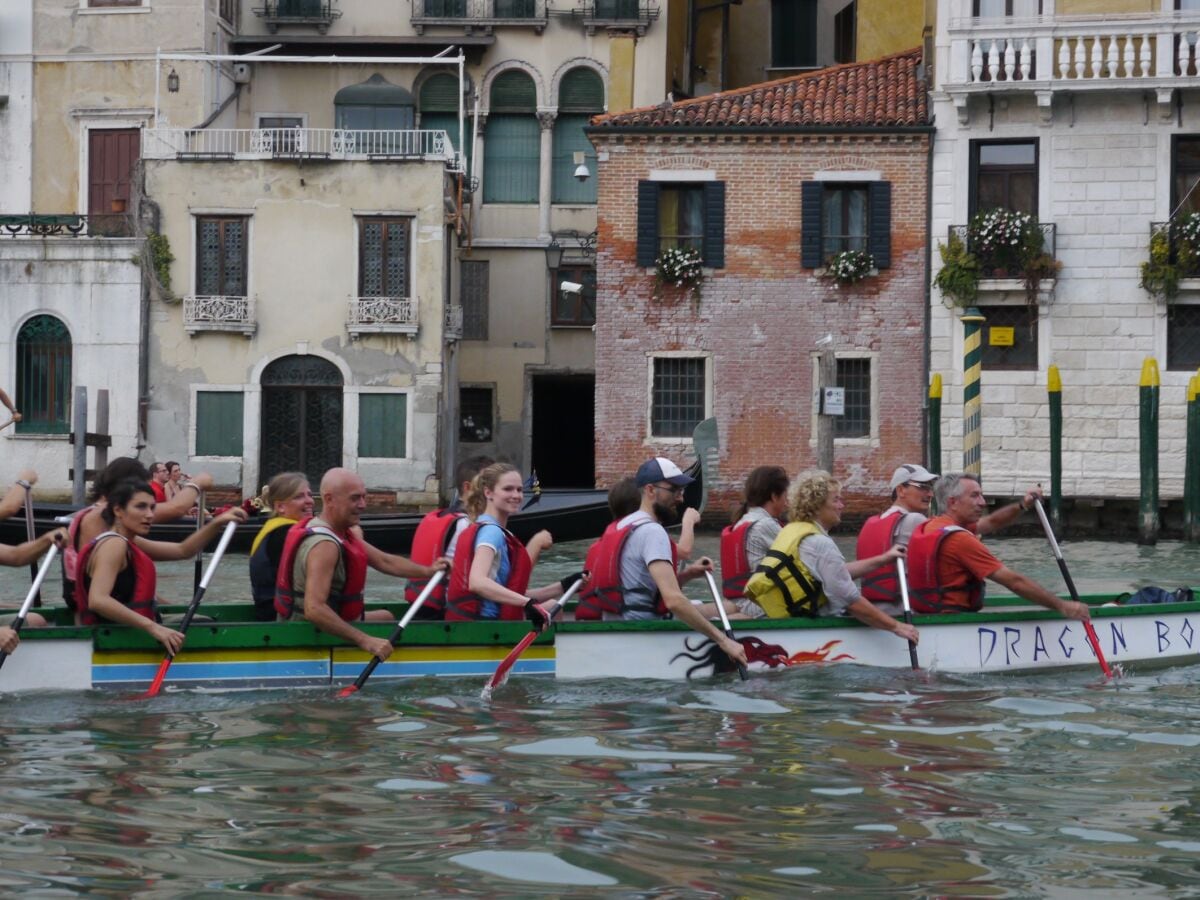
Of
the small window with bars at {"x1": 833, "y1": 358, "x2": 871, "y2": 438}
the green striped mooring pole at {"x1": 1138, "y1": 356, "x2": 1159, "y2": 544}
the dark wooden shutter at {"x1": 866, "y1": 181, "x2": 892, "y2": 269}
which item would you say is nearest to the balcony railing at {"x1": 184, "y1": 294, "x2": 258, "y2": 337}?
the small window with bars at {"x1": 833, "y1": 358, "x2": 871, "y2": 438}

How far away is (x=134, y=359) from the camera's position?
92.8ft

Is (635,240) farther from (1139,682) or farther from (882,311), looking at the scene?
(1139,682)

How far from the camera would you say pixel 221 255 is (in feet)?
93.1

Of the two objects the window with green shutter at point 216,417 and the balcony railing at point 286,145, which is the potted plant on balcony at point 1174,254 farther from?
the window with green shutter at point 216,417

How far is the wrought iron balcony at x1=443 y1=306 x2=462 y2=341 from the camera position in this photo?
28.7 metres

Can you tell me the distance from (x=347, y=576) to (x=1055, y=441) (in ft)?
47.3

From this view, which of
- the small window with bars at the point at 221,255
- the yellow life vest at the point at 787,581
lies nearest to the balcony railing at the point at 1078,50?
the small window with bars at the point at 221,255

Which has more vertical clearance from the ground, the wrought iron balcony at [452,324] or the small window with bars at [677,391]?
the wrought iron balcony at [452,324]

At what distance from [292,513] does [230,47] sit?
22708 mm

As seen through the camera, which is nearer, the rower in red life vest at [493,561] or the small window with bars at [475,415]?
the rower in red life vest at [493,561]

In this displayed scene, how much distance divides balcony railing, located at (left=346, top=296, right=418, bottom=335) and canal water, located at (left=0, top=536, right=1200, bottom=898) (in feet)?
60.2

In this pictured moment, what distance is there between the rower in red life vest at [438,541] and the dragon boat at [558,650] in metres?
0.33

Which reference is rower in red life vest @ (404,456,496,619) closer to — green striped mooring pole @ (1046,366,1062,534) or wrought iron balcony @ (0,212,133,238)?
green striped mooring pole @ (1046,366,1062,534)

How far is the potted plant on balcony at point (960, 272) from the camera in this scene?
957 inches
